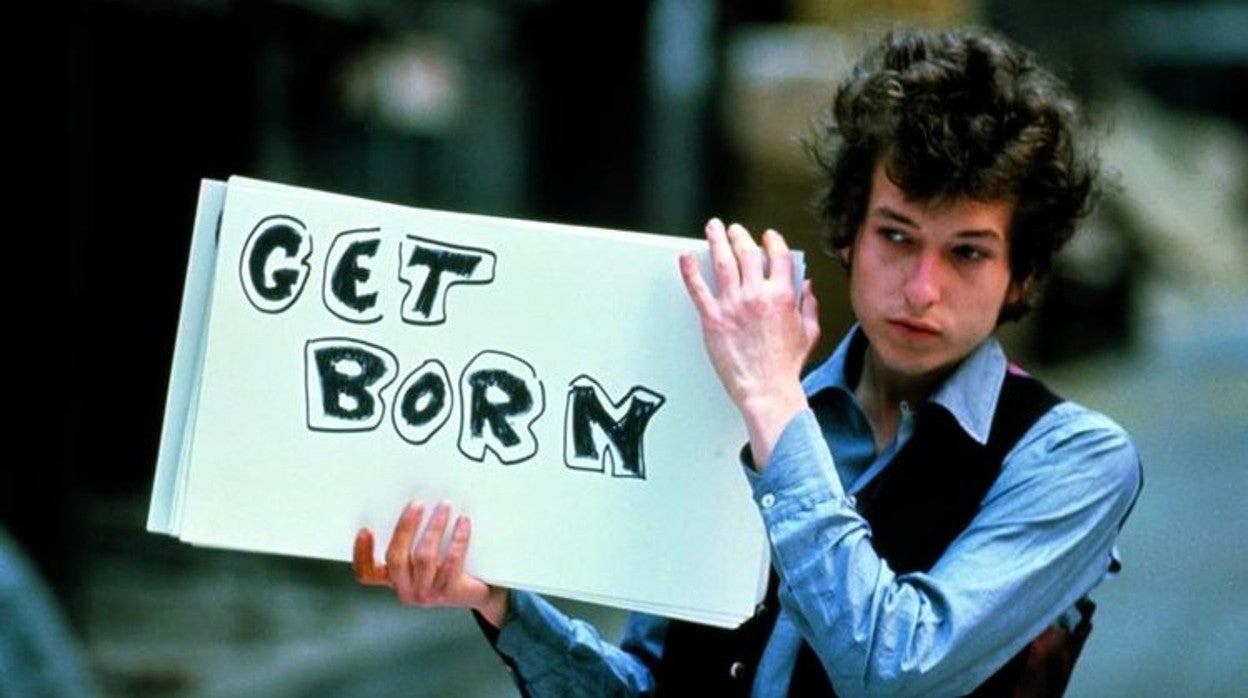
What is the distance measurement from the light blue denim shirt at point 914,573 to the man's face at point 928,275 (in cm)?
8

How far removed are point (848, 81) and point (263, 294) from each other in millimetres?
695

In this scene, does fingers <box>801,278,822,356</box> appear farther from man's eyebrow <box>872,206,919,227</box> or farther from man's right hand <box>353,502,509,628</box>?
man's right hand <box>353,502,509,628</box>

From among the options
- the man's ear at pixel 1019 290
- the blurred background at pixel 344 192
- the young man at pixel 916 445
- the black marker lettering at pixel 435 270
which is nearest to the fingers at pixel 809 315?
the young man at pixel 916 445

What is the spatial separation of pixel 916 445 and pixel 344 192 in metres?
8.52

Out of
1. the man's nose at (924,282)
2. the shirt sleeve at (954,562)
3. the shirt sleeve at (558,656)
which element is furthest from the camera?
the shirt sleeve at (558,656)

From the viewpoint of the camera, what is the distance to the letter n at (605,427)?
2594 millimetres

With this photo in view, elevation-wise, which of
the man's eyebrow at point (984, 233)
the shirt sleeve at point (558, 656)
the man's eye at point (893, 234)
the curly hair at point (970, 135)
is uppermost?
the curly hair at point (970, 135)

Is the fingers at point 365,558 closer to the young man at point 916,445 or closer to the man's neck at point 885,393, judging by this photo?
the young man at point 916,445

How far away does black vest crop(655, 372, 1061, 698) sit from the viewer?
2.51m

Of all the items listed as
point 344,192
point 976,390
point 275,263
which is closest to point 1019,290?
point 976,390

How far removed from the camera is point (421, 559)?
2.55m

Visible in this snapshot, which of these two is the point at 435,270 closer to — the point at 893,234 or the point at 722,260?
the point at 722,260

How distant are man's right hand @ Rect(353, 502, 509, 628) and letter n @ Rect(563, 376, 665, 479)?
5.8 inches

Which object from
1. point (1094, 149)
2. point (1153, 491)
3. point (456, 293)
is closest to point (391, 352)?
point (456, 293)
